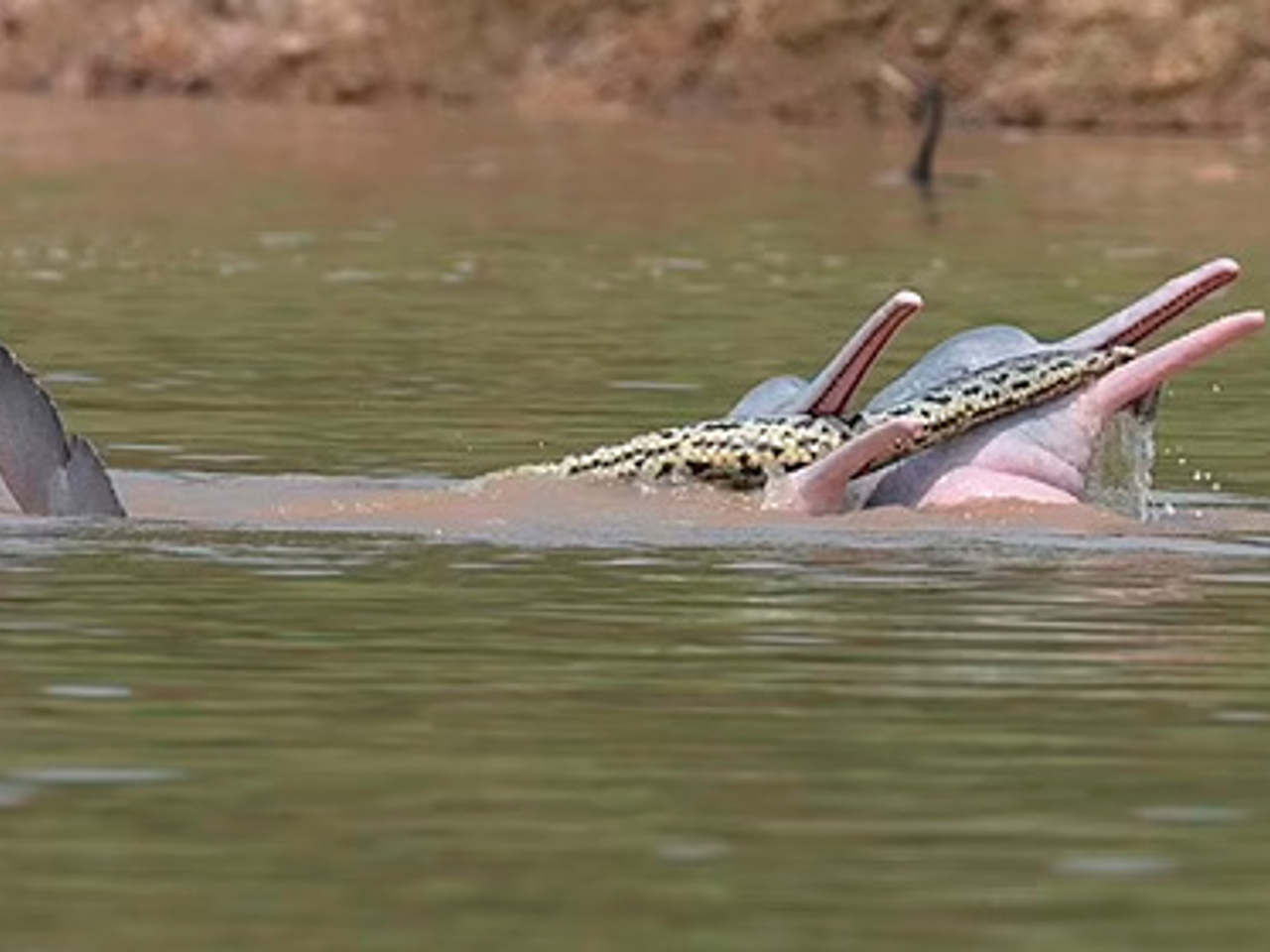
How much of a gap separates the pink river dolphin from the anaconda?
6 cm

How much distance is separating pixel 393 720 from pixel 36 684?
3.29ft

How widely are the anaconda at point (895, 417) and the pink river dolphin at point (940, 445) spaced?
6 cm

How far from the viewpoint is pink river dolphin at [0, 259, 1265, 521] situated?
1567 cm

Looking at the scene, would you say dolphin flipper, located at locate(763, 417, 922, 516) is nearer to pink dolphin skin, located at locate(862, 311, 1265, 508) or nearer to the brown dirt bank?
pink dolphin skin, located at locate(862, 311, 1265, 508)

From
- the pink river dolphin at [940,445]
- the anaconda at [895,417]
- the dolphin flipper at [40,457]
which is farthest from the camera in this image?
the anaconda at [895,417]

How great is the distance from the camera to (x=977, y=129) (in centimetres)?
5834

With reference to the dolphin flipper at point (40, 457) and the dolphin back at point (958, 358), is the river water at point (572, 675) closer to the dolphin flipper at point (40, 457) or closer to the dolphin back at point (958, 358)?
the dolphin flipper at point (40, 457)

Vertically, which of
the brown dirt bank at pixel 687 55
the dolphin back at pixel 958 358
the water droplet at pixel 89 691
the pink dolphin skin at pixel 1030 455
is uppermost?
the water droplet at pixel 89 691

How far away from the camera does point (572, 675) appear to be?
40.8 ft

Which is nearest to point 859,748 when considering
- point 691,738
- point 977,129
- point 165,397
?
point 691,738

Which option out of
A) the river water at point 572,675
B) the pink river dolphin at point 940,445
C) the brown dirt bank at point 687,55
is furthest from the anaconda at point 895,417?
the brown dirt bank at point 687,55

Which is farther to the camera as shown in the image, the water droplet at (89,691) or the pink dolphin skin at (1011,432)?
the pink dolphin skin at (1011,432)

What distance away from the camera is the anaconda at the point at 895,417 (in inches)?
637

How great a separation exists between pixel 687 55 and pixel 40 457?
46.9 meters
